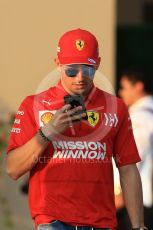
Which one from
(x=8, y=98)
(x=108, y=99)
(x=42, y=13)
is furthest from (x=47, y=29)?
(x=108, y=99)

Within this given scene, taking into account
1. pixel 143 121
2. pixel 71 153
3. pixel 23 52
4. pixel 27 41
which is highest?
pixel 71 153

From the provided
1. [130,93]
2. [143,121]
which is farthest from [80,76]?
[130,93]

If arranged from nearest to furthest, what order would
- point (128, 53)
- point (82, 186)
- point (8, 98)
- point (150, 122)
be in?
point (82, 186), point (150, 122), point (8, 98), point (128, 53)

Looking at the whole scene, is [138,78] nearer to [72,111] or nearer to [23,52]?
[23,52]

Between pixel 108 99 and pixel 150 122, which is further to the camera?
pixel 150 122

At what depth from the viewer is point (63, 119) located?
5258 mm

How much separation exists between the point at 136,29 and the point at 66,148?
24.2ft

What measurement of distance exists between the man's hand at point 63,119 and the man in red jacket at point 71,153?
7 centimetres

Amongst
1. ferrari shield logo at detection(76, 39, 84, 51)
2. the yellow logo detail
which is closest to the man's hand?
the yellow logo detail

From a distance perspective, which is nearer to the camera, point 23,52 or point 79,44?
point 79,44

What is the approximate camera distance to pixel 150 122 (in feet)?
27.7

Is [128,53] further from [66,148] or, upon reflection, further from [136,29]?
[66,148]

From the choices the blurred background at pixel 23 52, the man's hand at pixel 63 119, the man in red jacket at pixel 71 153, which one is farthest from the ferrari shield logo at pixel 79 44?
the blurred background at pixel 23 52

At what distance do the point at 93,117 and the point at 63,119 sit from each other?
42 centimetres
